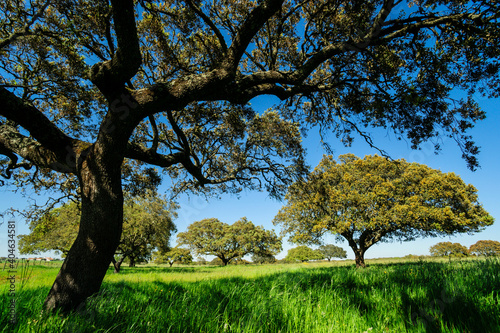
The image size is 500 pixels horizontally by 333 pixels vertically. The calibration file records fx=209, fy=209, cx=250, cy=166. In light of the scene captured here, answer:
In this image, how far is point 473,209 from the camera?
19000mm

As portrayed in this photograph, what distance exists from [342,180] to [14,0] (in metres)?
22.7

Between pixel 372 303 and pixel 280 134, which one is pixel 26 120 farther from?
pixel 280 134

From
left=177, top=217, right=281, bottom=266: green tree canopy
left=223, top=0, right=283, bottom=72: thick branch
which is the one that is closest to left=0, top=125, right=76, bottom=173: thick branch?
left=223, top=0, right=283, bottom=72: thick branch

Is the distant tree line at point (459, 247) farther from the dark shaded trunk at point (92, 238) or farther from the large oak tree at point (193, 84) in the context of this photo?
the dark shaded trunk at point (92, 238)

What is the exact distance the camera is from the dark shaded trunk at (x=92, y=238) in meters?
Answer: 3.19

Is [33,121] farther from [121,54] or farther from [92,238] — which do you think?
[92,238]

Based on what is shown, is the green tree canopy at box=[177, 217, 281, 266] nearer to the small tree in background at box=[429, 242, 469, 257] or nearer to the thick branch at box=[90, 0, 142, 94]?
the thick branch at box=[90, 0, 142, 94]

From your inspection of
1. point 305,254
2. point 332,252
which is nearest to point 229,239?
point 305,254

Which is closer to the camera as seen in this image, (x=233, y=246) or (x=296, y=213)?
(x=296, y=213)

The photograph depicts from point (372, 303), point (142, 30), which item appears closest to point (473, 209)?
point (372, 303)

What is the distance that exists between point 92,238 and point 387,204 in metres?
21.9

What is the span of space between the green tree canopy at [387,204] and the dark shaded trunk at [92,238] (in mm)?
15184

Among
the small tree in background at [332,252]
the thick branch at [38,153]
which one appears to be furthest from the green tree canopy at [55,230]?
the small tree in background at [332,252]

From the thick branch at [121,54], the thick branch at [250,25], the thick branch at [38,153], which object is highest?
the thick branch at [250,25]
